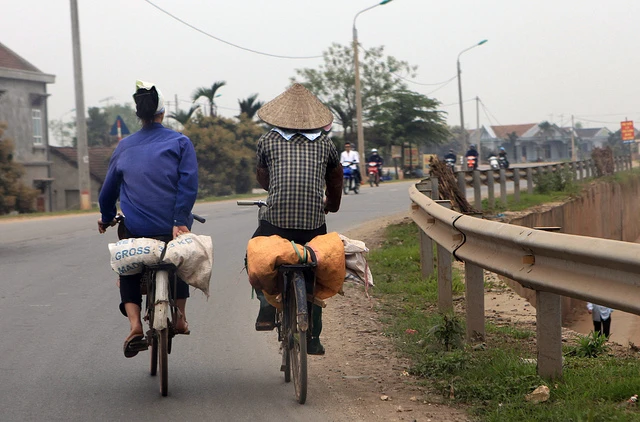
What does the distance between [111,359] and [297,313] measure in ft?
6.71

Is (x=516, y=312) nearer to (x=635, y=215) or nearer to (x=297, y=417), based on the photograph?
(x=297, y=417)

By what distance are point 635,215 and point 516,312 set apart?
30.9 meters

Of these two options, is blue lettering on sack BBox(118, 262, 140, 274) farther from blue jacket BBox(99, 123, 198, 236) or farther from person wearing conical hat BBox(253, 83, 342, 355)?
person wearing conical hat BBox(253, 83, 342, 355)

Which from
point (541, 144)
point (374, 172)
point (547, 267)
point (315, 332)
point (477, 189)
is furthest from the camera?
point (541, 144)

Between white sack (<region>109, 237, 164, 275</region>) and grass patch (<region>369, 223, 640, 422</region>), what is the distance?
6.04 feet

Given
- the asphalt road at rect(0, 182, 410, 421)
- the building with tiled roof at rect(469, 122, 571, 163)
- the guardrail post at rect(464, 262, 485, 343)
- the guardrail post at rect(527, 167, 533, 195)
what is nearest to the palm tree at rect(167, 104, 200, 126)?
the guardrail post at rect(527, 167, 533, 195)

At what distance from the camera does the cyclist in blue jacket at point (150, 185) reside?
5680 mm

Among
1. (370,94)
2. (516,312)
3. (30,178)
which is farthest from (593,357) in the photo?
(370,94)

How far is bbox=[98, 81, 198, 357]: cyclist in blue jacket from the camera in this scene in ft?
18.6

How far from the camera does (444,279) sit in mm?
7438

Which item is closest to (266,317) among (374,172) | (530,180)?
(530,180)

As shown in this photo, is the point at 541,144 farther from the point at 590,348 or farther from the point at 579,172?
the point at 590,348

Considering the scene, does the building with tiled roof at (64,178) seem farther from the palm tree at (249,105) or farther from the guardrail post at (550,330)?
the guardrail post at (550,330)

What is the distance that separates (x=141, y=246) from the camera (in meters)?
5.48
